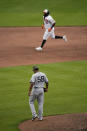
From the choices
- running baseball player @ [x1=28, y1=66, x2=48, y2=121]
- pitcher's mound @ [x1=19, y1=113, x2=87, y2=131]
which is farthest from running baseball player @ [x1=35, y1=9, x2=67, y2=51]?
running baseball player @ [x1=28, y1=66, x2=48, y2=121]

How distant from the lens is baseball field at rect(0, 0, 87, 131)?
17422 mm

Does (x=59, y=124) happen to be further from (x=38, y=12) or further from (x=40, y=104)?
(x=38, y=12)

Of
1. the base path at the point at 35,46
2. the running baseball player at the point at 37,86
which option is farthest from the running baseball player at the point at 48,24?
the running baseball player at the point at 37,86

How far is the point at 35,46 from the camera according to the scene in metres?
28.9

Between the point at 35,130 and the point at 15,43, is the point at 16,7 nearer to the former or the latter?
the point at 15,43

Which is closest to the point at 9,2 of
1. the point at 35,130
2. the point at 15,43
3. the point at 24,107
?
the point at 15,43

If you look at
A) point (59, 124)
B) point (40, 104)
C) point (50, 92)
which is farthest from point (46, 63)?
point (59, 124)

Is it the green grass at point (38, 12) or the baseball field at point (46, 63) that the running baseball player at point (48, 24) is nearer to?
the baseball field at point (46, 63)

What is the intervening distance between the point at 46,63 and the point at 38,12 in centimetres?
1349

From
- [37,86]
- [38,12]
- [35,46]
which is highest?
[37,86]

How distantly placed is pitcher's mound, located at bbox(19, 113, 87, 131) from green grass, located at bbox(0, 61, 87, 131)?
0.53m

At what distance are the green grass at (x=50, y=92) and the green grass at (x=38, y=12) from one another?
10.7 meters

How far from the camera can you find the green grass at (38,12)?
3547 cm

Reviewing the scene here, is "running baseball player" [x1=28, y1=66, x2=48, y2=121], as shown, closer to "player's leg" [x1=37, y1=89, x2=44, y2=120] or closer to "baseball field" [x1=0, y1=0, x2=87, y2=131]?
"player's leg" [x1=37, y1=89, x2=44, y2=120]
